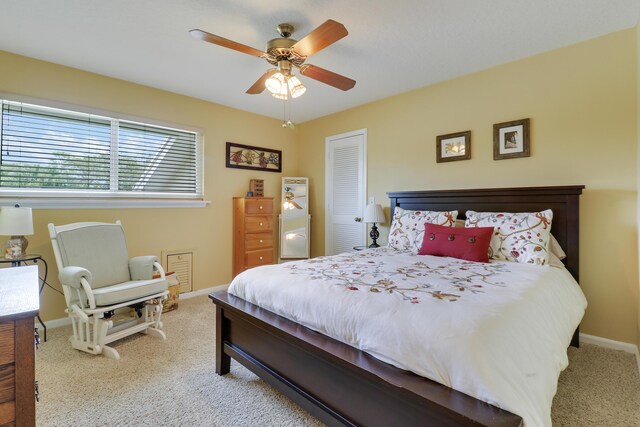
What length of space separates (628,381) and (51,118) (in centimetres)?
511

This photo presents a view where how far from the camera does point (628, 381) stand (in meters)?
2.00

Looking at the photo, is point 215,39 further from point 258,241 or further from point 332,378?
point 258,241

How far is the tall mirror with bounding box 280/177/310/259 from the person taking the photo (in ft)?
15.1

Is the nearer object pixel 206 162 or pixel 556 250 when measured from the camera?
pixel 556 250

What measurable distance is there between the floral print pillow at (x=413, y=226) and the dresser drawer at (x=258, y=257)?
1.88 metres

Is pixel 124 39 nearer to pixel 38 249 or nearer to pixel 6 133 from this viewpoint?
pixel 6 133

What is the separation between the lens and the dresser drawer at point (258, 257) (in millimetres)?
4164

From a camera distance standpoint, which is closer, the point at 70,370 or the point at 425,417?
the point at 425,417

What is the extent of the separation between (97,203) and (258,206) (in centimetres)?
180

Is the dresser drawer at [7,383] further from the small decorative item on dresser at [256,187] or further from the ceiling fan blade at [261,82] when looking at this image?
the small decorative item on dresser at [256,187]

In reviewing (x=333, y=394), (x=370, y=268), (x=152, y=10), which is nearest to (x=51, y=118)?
(x=152, y=10)

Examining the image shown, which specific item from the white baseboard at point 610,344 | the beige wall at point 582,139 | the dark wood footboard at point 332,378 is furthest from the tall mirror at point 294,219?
the white baseboard at point 610,344

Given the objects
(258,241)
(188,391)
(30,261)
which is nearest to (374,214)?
(258,241)

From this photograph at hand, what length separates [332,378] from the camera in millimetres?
1475
